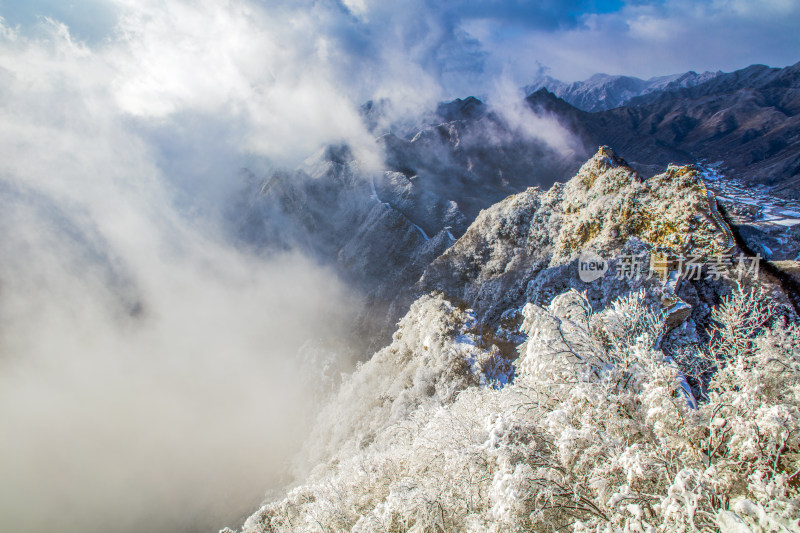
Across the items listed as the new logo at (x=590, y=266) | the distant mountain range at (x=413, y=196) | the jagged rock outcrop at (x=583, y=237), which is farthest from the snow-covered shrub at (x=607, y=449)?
the distant mountain range at (x=413, y=196)

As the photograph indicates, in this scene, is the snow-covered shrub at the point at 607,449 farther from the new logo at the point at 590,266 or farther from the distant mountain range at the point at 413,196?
the distant mountain range at the point at 413,196

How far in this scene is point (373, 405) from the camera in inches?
1177

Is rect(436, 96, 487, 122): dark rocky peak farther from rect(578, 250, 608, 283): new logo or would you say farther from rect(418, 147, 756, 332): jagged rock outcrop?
rect(578, 250, 608, 283): new logo

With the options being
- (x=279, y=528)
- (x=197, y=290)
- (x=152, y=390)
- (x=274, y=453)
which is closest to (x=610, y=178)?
(x=279, y=528)

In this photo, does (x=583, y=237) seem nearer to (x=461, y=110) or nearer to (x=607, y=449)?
→ (x=607, y=449)

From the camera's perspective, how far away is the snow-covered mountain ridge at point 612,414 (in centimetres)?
591

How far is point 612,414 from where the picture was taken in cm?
772

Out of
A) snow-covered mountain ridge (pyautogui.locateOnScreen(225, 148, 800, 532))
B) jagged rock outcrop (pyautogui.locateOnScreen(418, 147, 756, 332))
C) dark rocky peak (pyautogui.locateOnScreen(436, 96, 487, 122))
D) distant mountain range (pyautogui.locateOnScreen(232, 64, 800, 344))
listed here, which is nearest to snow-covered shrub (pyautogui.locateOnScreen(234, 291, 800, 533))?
snow-covered mountain ridge (pyautogui.locateOnScreen(225, 148, 800, 532))

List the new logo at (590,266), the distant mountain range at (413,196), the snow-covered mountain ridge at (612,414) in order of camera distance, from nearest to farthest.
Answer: the snow-covered mountain ridge at (612,414) → the new logo at (590,266) → the distant mountain range at (413,196)

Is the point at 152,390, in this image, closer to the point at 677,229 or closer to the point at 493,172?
the point at 677,229

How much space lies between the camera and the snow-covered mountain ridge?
5906mm

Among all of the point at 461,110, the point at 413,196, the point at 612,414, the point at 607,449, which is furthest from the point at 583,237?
the point at 461,110

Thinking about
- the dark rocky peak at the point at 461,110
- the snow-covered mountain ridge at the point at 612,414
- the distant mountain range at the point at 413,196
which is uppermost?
the dark rocky peak at the point at 461,110

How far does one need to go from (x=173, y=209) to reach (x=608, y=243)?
392 ft
